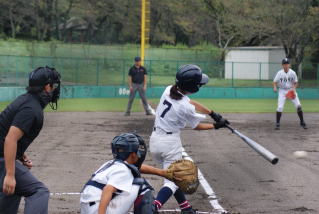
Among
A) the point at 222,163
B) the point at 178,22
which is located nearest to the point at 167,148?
the point at 222,163

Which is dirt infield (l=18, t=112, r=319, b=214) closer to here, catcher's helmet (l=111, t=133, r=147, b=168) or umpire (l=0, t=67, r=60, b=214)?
umpire (l=0, t=67, r=60, b=214)

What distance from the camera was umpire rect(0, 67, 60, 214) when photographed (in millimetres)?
5602

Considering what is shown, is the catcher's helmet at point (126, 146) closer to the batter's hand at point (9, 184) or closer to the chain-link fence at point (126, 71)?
the batter's hand at point (9, 184)

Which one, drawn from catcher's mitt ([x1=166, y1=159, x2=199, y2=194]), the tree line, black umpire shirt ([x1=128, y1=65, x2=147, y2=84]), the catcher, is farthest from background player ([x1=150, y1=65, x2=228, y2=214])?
the tree line

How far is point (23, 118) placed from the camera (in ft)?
18.4

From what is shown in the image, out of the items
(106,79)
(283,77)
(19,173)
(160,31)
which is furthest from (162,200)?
(160,31)

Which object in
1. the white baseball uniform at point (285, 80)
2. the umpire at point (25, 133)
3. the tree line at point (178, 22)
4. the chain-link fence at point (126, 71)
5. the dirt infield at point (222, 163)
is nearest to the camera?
the umpire at point (25, 133)

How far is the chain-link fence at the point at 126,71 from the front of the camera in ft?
122

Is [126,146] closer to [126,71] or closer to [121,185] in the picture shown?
[121,185]

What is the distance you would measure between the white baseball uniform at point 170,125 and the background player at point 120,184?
2.16 m

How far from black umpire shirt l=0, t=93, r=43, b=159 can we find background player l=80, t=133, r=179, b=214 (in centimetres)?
79

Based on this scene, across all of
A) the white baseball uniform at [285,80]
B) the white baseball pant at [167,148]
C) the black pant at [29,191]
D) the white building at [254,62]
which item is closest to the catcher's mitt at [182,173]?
the white baseball pant at [167,148]

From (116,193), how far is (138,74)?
1764 centimetres

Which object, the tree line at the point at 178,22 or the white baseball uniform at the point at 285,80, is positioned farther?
the tree line at the point at 178,22
